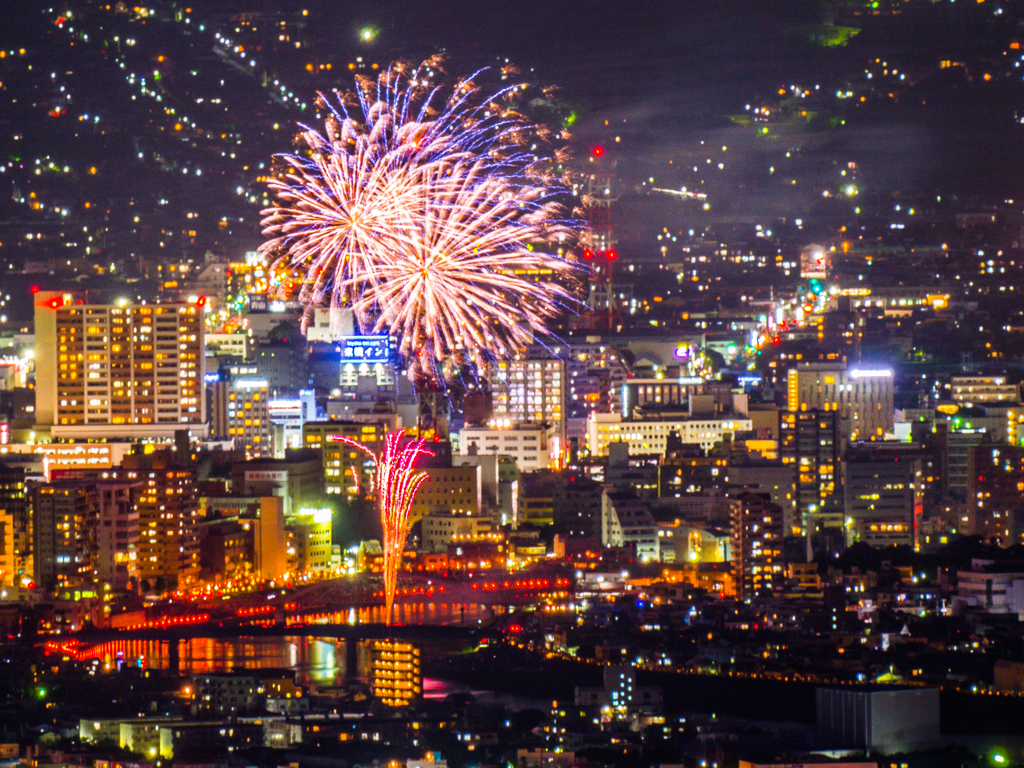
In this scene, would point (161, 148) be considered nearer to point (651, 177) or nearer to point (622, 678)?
point (651, 177)

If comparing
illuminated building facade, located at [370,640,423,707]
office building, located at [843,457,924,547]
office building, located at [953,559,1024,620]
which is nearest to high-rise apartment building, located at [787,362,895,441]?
office building, located at [843,457,924,547]

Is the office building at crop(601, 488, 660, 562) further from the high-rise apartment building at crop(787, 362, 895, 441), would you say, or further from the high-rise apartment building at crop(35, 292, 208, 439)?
the high-rise apartment building at crop(35, 292, 208, 439)

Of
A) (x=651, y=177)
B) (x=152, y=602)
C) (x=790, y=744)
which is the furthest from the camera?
(x=651, y=177)

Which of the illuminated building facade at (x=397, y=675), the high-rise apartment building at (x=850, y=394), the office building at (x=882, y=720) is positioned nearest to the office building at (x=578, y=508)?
the high-rise apartment building at (x=850, y=394)

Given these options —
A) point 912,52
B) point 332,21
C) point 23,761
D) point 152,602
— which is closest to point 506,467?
point 152,602

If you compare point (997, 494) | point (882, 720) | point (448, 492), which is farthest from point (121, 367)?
point (882, 720)

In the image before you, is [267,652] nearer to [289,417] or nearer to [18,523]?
[18,523]
